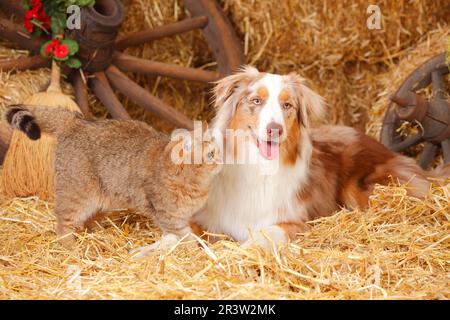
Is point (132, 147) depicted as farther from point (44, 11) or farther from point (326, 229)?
point (44, 11)

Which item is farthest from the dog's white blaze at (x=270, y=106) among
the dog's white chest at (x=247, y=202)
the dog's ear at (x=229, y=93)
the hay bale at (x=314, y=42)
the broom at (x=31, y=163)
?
the hay bale at (x=314, y=42)

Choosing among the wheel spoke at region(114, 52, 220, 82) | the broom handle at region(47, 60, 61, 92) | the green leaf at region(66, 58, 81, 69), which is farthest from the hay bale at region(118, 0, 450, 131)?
the broom handle at region(47, 60, 61, 92)

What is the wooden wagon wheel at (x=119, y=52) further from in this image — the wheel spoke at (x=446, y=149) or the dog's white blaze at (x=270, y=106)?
the wheel spoke at (x=446, y=149)

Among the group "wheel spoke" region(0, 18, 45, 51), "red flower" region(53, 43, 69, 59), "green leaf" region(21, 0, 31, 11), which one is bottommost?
"red flower" region(53, 43, 69, 59)

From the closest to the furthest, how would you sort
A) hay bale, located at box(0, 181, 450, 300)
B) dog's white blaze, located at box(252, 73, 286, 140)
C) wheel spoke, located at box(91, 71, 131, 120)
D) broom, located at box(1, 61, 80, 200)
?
hay bale, located at box(0, 181, 450, 300)
dog's white blaze, located at box(252, 73, 286, 140)
broom, located at box(1, 61, 80, 200)
wheel spoke, located at box(91, 71, 131, 120)

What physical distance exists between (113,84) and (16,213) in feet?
4.44

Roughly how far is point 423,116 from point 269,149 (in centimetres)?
148

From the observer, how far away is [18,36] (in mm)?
4516

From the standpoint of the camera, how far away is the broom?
4.18 meters

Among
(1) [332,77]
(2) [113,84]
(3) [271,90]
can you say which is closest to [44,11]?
(2) [113,84]

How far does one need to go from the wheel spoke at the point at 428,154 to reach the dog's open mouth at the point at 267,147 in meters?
1.71

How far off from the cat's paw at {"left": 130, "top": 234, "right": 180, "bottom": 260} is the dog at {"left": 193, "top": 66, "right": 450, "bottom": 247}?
1.00 feet

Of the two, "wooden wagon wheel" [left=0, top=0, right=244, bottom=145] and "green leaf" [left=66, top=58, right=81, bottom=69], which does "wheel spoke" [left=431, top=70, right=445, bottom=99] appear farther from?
"green leaf" [left=66, top=58, right=81, bottom=69]

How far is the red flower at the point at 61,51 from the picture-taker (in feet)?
14.4
